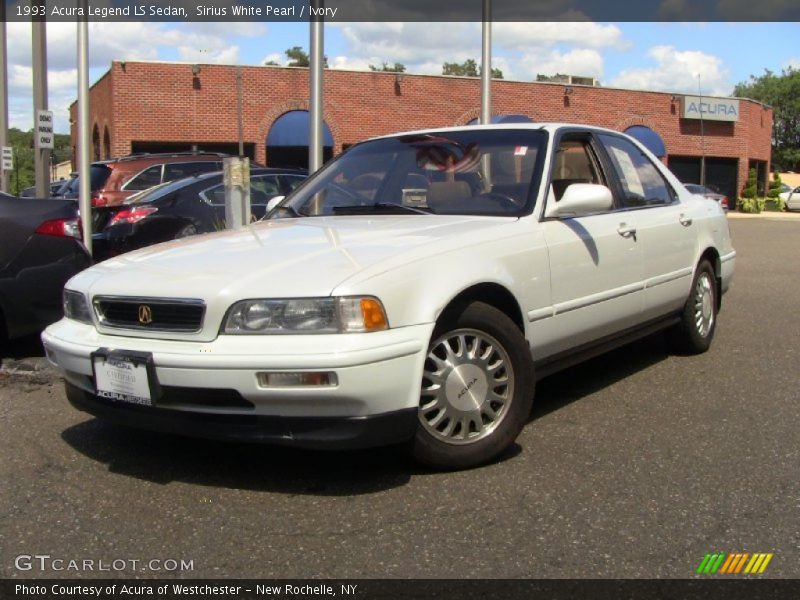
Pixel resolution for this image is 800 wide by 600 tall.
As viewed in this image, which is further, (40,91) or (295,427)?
(40,91)

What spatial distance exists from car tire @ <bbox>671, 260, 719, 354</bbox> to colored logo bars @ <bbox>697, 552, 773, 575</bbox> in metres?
3.11

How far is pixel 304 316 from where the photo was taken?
10.8 feet

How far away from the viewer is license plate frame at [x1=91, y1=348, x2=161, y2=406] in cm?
338

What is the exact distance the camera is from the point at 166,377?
3.35 meters

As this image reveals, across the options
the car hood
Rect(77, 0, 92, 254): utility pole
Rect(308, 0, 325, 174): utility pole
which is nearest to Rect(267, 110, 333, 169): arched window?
Rect(77, 0, 92, 254): utility pole

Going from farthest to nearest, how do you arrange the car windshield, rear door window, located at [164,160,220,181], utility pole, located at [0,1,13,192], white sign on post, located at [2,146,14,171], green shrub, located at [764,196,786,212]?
green shrub, located at [764,196,786,212], white sign on post, located at [2,146,14,171], utility pole, located at [0,1,13,192], rear door window, located at [164,160,220,181], the car windshield

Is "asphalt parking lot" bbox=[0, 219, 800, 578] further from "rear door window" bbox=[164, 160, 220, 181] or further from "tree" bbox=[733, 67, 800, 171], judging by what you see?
"tree" bbox=[733, 67, 800, 171]

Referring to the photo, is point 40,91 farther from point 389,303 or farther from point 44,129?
point 389,303

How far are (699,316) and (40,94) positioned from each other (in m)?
10.5

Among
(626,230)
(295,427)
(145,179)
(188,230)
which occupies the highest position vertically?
(145,179)

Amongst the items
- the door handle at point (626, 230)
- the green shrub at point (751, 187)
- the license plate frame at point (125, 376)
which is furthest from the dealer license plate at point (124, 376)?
the green shrub at point (751, 187)

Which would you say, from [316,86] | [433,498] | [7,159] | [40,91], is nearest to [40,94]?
[40,91]
